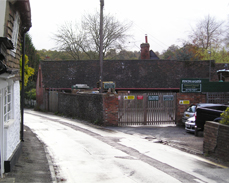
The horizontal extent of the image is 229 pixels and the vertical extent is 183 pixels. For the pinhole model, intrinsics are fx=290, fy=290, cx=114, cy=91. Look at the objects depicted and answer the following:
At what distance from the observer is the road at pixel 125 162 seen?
7414mm

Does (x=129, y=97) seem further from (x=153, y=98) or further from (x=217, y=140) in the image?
(x=217, y=140)

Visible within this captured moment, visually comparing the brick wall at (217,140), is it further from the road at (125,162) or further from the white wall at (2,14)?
the white wall at (2,14)

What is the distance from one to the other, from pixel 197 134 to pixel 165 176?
733cm

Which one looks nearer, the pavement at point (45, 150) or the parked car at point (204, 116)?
the pavement at point (45, 150)

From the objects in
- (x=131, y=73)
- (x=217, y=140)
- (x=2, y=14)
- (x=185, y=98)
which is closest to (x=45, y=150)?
(x=2, y=14)

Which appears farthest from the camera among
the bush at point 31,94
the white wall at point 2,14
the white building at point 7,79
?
the bush at point 31,94

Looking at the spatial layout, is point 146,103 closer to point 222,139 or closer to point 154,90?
point 222,139

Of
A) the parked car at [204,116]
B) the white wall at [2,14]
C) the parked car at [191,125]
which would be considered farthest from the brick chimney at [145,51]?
the white wall at [2,14]

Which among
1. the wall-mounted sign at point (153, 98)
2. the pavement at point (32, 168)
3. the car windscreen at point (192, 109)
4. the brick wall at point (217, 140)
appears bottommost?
the pavement at point (32, 168)

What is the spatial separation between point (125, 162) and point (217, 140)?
3.19 m

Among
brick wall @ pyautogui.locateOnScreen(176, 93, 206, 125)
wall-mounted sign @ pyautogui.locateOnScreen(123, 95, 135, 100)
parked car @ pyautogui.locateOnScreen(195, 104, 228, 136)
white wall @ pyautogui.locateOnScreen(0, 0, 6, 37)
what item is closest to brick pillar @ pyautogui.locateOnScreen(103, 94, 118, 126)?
wall-mounted sign @ pyautogui.locateOnScreen(123, 95, 135, 100)

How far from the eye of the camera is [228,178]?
749 centimetres

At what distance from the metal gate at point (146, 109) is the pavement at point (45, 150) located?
71cm

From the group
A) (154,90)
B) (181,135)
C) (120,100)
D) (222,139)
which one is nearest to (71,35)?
(154,90)
